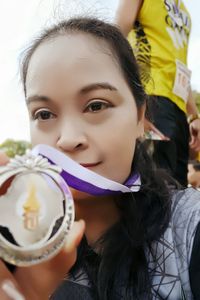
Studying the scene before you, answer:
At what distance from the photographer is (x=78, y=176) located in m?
0.75

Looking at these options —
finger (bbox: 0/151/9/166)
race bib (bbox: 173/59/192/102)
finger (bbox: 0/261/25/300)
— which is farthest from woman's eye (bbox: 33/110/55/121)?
race bib (bbox: 173/59/192/102)

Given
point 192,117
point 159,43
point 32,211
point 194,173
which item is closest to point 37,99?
point 32,211

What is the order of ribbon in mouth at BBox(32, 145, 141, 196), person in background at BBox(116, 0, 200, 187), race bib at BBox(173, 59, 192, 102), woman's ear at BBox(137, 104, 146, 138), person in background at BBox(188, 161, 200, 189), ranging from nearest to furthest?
1. ribbon in mouth at BBox(32, 145, 141, 196)
2. woman's ear at BBox(137, 104, 146, 138)
3. person in background at BBox(116, 0, 200, 187)
4. race bib at BBox(173, 59, 192, 102)
5. person in background at BBox(188, 161, 200, 189)

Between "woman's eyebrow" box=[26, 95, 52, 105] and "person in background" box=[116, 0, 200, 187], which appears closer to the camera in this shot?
"woman's eyebrow" box=[26, 95, 52, 105]

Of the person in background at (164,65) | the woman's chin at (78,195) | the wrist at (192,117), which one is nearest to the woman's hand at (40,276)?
the woman's chin at (78,195)

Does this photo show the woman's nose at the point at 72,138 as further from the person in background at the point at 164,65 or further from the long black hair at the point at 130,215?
the person in background at the point at 164,65

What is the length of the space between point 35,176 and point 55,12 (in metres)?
0.86

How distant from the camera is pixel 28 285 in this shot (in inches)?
22.4

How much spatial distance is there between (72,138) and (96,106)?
0.11 meters

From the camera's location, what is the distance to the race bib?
5.68 feet

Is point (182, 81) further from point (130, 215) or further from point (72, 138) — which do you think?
point (72, 138)

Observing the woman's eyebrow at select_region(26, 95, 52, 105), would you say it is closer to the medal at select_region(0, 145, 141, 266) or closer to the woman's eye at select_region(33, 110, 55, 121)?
the woman's eye at select_region(33, 110, 55, 121)

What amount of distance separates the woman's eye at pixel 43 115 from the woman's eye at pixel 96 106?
0.25 feet

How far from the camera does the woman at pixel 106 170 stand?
31.6 inches
